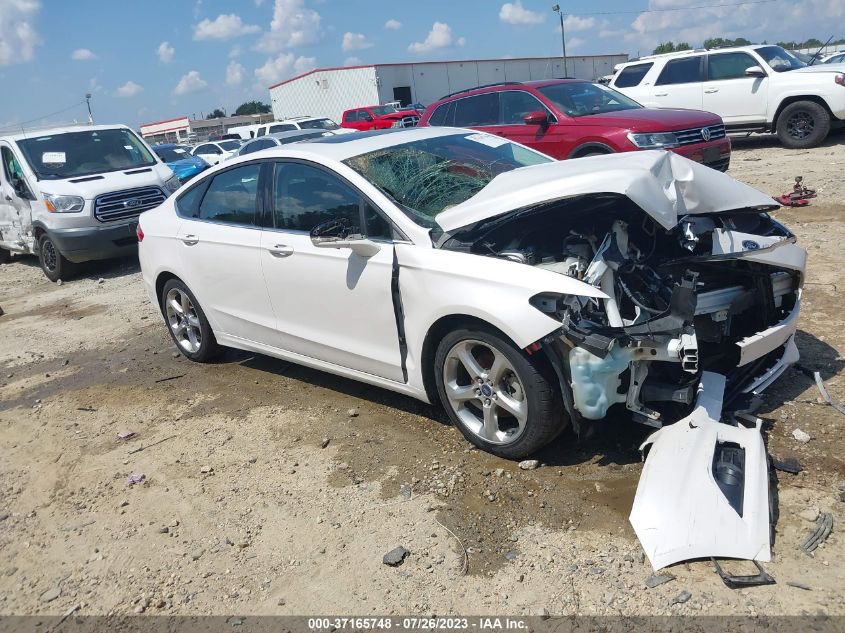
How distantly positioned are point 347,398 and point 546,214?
1.96 m

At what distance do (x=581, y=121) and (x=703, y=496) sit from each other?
7.60m

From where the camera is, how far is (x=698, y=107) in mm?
14109

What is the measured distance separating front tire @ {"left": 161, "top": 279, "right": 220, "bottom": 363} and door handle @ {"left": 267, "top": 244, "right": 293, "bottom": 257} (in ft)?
4.17

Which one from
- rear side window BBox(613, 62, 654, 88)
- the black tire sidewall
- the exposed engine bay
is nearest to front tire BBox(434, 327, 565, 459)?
the exposed engine bay

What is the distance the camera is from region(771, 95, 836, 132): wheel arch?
12.6 metres

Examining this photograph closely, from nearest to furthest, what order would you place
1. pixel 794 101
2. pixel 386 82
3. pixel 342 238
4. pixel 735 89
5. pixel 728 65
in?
pixel 342 238 < pixel 794 101 < pixel 735 89 < pixel 728 65 < pixel 386 82

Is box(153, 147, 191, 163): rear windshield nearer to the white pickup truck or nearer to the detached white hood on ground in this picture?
the white pickup truck

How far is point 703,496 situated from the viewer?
9.59 ft

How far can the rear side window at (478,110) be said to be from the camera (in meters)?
10.7

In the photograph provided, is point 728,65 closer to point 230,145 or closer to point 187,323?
point 187,323

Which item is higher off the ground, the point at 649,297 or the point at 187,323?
the point at 649,297

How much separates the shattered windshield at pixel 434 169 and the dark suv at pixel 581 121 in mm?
4729

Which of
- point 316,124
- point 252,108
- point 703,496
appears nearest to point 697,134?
point 703,496

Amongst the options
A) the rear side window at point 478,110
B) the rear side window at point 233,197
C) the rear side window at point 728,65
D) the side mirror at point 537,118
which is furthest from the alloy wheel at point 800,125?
the rear side window at point 233,197
